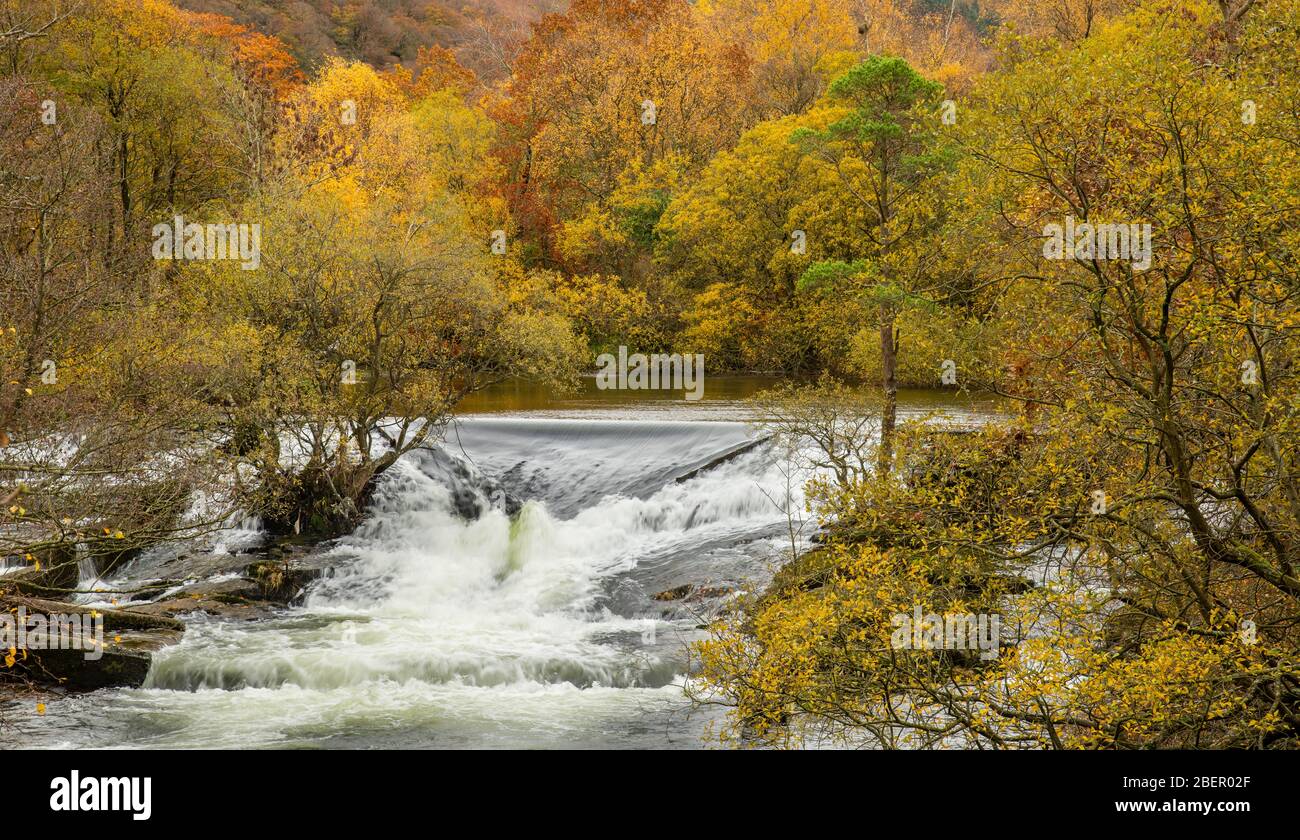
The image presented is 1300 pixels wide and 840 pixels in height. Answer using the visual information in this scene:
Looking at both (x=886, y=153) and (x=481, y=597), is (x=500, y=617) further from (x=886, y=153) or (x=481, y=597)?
(x=886, y=153)

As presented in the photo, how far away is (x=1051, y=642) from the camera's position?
8.91 m

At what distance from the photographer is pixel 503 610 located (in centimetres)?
1989
